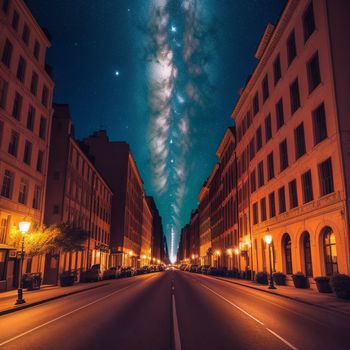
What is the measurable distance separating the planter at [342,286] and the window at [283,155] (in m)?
15.3

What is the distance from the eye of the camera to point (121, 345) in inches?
336

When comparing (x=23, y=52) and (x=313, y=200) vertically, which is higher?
(x=23, y=52)

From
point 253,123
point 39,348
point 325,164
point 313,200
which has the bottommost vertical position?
point 39,348

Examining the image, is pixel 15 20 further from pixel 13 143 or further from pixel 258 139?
pixel 258 139

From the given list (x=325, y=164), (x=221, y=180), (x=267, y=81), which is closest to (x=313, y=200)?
(x=325, y=164)

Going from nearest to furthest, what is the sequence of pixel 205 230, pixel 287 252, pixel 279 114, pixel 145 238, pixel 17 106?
pixel 17 106 < pixel 287 252 < pixel 279 114 < pixel 205 230 < pixel 145 238

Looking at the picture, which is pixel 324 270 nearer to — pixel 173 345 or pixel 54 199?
pixel 173 345

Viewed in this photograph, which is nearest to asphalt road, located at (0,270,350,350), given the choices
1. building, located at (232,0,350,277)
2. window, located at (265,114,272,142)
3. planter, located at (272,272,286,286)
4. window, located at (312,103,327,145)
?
building, located at (232,0,350,277)

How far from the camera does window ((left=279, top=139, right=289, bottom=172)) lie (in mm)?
34156

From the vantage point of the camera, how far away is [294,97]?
105 feet

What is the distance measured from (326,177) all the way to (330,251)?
500 cm

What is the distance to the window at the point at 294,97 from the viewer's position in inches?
1237

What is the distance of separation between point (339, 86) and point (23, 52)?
82.7ft

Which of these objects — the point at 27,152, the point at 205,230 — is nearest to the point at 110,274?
the point at 27,152
